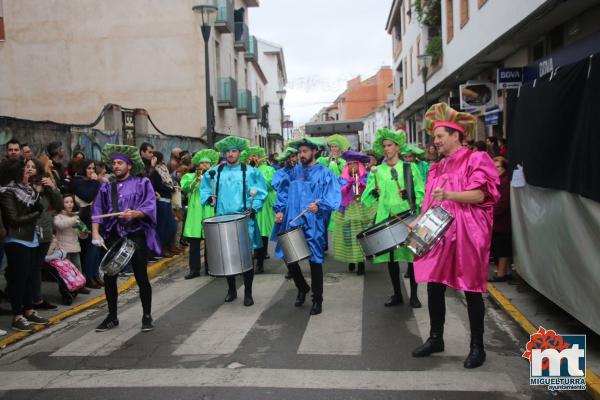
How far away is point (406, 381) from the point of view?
14.7ft

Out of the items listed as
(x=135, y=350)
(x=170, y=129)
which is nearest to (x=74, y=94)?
(x=170, y=129)

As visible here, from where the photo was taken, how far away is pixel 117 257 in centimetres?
584

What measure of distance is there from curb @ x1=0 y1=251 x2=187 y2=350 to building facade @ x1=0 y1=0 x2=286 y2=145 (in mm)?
14038

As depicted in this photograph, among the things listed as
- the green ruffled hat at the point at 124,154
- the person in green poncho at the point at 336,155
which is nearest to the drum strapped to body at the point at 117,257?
the green ruffled hat at the point at 124,154

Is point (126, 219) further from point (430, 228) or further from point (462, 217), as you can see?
point (462, 217)

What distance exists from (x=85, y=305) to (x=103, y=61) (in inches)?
757

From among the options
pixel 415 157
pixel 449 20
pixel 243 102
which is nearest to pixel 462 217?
pixel 415 157

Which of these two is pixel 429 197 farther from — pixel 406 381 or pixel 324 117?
pixel 324 117

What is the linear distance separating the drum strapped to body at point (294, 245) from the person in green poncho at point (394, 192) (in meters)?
0.90

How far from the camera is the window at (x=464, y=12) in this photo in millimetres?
18362

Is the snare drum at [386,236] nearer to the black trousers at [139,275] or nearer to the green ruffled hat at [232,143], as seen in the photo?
the green ruffled hat at [232,143]

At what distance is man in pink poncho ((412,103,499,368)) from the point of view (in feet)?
15.2

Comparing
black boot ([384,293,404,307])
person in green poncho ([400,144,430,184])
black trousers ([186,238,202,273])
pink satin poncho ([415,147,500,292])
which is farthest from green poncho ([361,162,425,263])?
black trousers ([186,238,202,273])

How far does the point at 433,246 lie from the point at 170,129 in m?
21.1
